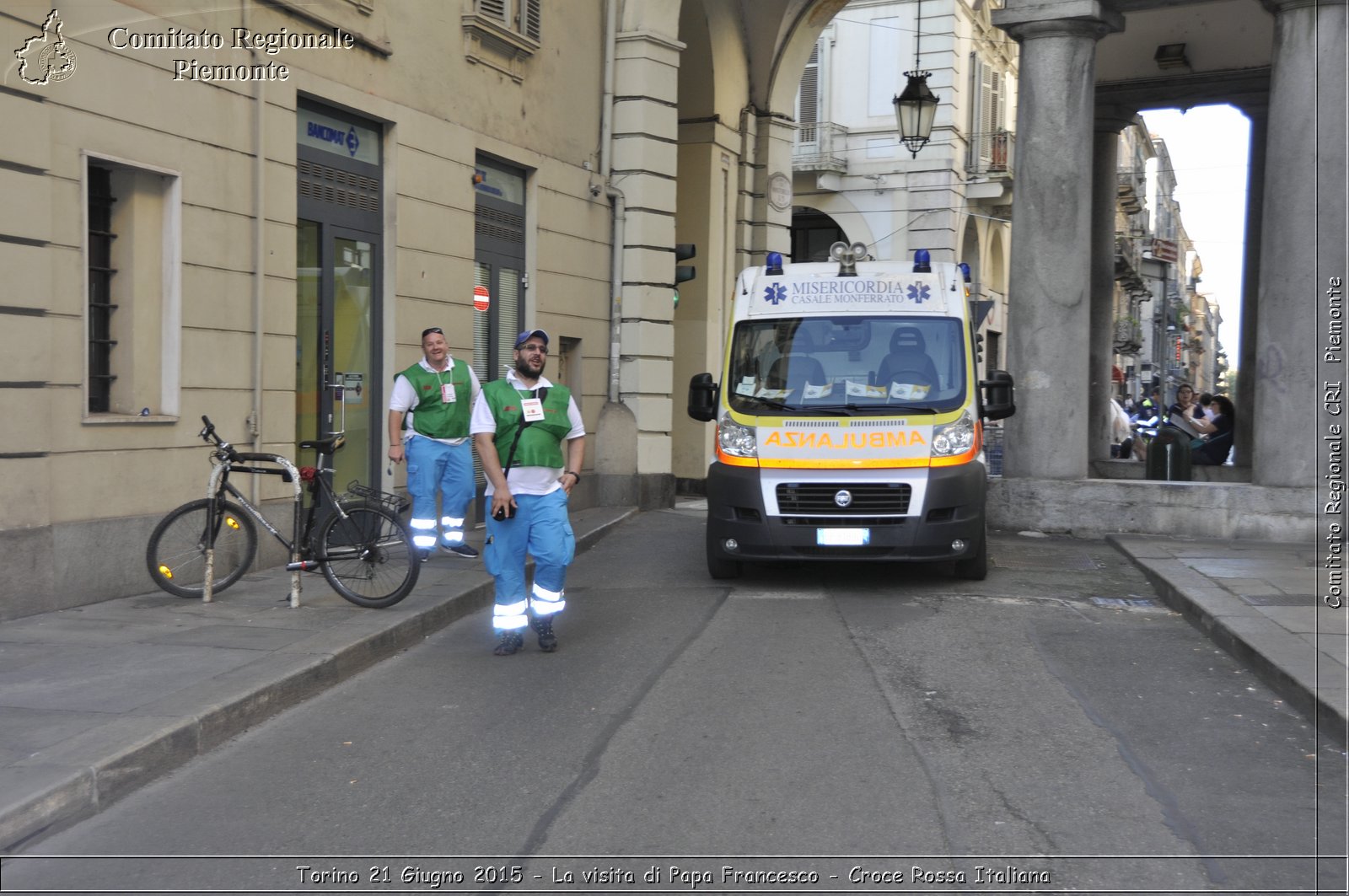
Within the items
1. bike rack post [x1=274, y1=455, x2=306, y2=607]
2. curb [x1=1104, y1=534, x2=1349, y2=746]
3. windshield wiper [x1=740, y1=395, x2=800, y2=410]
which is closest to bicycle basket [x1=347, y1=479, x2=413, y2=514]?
bike rack post [x1=274, y1=455, x2=306, y2=607]

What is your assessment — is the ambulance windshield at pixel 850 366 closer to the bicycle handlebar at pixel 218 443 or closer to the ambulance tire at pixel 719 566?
the ambulance tire at pixel 719 566

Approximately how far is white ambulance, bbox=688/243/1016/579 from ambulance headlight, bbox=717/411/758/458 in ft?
0.03

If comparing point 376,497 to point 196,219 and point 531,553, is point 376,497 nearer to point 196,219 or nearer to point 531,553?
point 531,553

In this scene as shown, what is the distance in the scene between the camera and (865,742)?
6.16m

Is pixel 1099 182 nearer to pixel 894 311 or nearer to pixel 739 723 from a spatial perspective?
pixel 894 311

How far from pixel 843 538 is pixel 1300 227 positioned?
5.97m

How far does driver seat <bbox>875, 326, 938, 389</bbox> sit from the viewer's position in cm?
1093

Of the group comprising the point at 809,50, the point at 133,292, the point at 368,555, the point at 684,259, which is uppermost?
the point at 809,50

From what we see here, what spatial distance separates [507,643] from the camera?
27.2ft

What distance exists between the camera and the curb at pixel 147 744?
4.93 m

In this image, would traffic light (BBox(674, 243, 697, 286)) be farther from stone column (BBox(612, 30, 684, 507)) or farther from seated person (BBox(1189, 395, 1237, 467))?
seated person (BBox(1189, 395, 1237, 467))

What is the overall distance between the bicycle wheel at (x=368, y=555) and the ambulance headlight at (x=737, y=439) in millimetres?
2870

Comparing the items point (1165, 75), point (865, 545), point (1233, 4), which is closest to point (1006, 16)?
point (1233, 4)

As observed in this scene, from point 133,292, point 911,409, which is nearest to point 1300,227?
point 911,409
